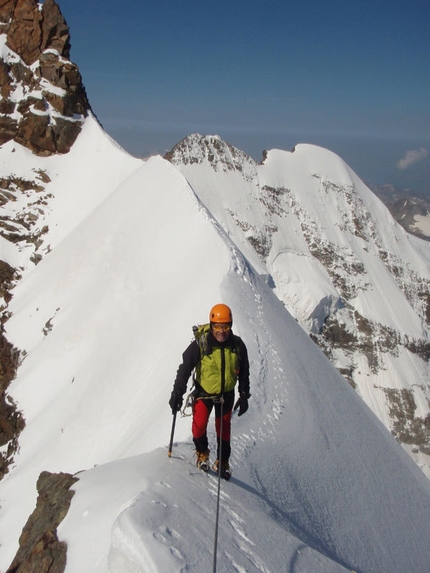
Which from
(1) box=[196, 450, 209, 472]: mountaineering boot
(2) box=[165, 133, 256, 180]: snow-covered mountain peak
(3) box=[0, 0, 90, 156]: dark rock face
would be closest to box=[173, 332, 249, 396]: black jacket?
(1) box=[196, 450, 209, 472]: mountaineering boot

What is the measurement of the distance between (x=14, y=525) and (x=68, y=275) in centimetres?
1699

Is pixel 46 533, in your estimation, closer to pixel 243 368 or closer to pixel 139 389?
pixel 243 368

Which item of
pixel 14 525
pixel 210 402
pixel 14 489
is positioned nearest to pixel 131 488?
pixel 210 402

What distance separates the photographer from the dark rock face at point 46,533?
5.04m

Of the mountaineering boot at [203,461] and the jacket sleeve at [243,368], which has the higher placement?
the jacket sleeve at [243,368]

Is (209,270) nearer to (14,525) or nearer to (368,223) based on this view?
(14,525)

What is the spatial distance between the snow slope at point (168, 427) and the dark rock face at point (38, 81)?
16.7 meters

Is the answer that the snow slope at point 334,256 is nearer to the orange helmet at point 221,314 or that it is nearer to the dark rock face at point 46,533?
the dark rock face at point 46,533

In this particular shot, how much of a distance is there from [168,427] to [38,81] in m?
42.7

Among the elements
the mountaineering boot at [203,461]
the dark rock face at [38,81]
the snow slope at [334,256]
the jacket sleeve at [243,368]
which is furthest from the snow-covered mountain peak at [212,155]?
the mountaineering boot at [203,461]

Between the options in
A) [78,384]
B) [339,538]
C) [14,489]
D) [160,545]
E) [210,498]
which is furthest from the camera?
[78,384]

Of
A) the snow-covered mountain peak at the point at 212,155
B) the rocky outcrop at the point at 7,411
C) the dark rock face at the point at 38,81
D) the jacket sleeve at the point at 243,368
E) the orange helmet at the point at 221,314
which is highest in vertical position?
the snow-covered mountain peak at the point at 212,155

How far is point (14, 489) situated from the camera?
1438 centimetres

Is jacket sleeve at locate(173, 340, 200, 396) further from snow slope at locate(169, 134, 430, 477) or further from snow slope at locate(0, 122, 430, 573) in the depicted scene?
snow slope at locate(169, 134, 430, 477)
